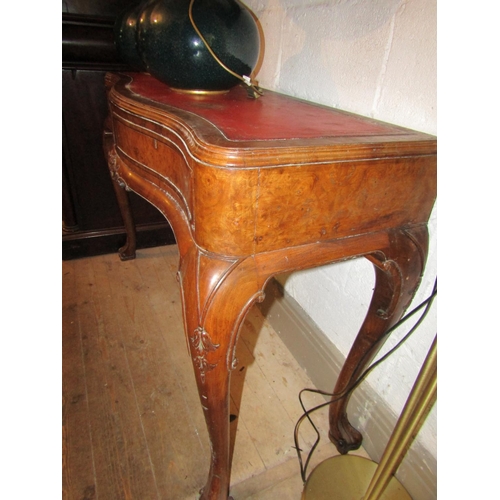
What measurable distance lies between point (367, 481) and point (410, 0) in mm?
1042

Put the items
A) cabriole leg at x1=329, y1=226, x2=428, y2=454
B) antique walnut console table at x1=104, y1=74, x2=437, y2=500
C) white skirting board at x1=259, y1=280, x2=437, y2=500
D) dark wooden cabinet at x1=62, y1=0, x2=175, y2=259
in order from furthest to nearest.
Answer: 1. dark wooden cabinet at x1=62, y1=0, x2=175, y2=259
2. white skirting board at x1=259, y1=280, x2=437, y2=500
3. cabriole leg at x1=329, y1=226, x2=428, y2=454
4. antique walnut console table at x1=104, y1=74, x2=437, y2=500

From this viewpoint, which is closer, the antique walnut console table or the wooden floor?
the antique walnut console table

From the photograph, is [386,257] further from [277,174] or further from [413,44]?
[413,44]

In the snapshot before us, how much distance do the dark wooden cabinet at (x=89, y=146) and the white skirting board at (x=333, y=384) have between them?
84 cm

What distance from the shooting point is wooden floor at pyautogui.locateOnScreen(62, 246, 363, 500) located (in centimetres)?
83

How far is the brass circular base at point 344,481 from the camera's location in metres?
0.78

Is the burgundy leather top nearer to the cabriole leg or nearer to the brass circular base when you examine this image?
the cabriole leg

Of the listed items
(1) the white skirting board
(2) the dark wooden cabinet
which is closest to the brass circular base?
(1) the white skirting board

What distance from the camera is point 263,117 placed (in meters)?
0.59

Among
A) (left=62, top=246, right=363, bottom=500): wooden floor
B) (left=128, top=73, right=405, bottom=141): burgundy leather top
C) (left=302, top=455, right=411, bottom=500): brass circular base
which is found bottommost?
(left=62, top=246, right=363, bottom=500): wooden floor

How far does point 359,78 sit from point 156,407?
1.02m

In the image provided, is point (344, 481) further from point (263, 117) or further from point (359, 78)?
point (359, 78)

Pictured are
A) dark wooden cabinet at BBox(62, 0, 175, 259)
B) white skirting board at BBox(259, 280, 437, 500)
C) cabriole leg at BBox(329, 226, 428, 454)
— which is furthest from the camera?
dark wooden cabinet at BBox(62, 0, 175, 259)
